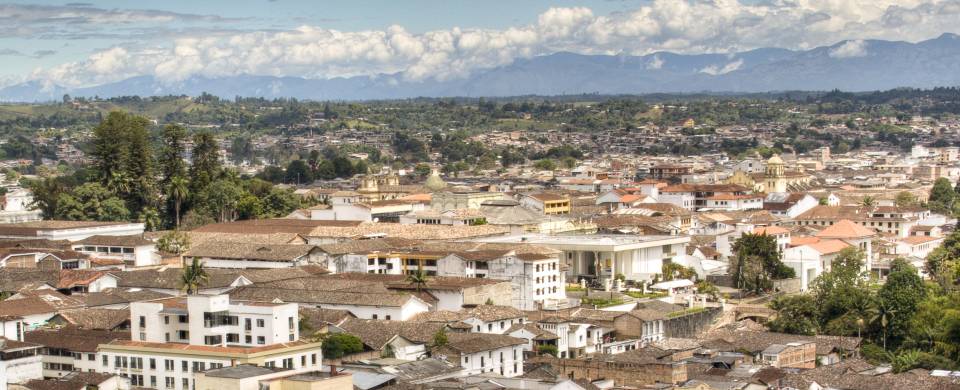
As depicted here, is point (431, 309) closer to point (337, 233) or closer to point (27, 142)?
point (337, 233)

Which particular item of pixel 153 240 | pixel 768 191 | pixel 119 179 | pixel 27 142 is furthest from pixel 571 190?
pixel 27 142

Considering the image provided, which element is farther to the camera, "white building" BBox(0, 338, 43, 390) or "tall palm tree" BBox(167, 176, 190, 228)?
"tall palm tree" BBox(167, 176, 190, 228)

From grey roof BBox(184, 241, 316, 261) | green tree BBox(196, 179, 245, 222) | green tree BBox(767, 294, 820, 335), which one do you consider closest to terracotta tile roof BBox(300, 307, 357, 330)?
grey roof BBox(184, 241, 316, 261)

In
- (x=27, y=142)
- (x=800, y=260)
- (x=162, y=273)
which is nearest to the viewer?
(x=162, y=273)

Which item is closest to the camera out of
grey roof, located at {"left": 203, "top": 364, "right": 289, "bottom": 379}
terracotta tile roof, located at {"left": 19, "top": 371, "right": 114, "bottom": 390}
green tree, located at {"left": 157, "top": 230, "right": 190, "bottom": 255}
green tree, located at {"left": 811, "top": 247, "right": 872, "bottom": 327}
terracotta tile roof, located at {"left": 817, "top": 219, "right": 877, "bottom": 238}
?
grey roof, located at {"left": 203, "top": 364, "right": 289, "bottom": 379}

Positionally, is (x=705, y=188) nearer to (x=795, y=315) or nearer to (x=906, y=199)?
(x=906, y=199)

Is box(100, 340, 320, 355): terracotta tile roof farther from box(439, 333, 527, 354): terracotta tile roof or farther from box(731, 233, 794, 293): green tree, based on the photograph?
box(731, 233, 794, 293): green tree
